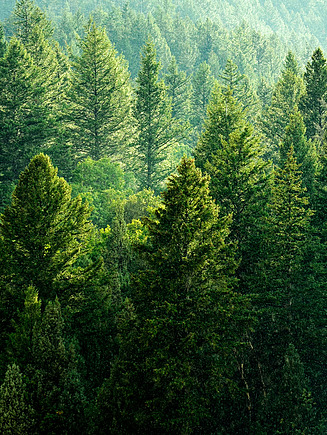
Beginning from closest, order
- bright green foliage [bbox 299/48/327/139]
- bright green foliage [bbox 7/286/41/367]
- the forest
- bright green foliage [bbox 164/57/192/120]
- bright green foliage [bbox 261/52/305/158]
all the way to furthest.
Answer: the forest, bright green foliage [bbox 7/286/41/367], bright green foliage [bbox 299/48/327/139], bright green foliage [bbox 261/52/305/158], bright green foliage [bbox 164/57/192/120]

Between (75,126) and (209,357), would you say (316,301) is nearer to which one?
(209,357)

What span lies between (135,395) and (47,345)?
378 centimetres

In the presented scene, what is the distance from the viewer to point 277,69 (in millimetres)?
108625

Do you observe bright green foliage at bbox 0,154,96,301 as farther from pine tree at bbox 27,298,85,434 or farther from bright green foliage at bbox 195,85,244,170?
bright green foliage at bbox 195,85,244,170

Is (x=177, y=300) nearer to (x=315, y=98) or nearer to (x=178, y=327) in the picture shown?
(x=178, y=327)

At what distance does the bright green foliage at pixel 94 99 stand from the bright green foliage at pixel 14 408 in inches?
1219

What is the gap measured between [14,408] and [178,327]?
637 cm

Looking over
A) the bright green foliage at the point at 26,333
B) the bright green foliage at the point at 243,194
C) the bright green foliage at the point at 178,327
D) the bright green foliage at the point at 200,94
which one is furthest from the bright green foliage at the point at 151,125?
the bright green foliage at the point at 26,333

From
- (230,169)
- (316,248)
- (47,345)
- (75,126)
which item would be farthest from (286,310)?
(75,126)

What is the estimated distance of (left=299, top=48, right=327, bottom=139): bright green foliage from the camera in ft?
125

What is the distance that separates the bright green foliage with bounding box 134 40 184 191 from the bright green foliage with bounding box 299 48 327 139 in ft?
42.3

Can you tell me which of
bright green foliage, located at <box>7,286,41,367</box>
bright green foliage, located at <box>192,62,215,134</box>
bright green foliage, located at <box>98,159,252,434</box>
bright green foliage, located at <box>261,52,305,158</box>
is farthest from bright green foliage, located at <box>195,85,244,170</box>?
bright green foliage, located at <box>192,62,215,134</box>

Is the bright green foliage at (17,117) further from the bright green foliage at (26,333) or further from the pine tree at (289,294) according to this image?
the pine tree at (289,294)

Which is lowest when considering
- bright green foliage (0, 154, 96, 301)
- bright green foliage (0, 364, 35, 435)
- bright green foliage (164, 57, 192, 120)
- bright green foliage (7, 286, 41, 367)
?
bright green foliage (0, 364, 35, 435)
